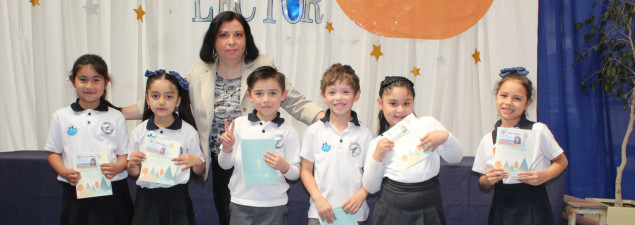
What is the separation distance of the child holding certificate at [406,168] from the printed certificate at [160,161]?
105 centimetres

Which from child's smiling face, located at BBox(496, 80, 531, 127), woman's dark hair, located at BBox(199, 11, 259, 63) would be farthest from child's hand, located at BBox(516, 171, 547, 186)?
woman's dark hair, located at BBox(199, 11, 259, 63)

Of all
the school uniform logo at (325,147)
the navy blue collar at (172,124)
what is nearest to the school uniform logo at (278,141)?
the school uniform logo at (325,147)

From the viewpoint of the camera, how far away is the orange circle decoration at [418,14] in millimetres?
2363

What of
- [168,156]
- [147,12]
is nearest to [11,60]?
[147,12]

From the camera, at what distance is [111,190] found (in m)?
2.38

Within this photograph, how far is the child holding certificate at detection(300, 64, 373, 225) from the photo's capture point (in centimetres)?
222

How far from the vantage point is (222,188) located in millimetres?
2545

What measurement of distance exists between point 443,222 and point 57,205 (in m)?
2.75

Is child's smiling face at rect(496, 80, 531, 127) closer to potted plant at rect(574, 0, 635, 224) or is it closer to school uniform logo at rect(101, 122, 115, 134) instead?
potted plant at rect(574, 0, 635, 224)

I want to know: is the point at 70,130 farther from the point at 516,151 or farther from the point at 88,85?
the point at 516,151

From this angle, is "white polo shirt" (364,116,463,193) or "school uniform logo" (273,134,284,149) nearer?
"white polo shirt" (364,116,463,193)

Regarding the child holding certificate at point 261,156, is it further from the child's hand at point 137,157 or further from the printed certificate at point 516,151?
the printed certificate at point 516,151

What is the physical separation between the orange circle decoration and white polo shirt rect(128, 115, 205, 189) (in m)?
1.25

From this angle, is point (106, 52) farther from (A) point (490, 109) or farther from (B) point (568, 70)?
(B) point (568, 70)
